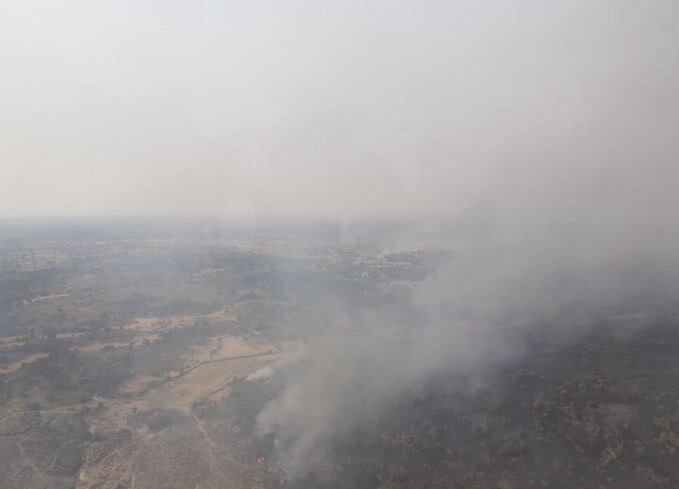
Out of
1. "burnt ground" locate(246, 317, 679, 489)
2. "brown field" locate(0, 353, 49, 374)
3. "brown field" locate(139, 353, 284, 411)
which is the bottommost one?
→ "brown field" locate(139, 353, 284, 411)

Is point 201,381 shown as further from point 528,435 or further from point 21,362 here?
point 528,435

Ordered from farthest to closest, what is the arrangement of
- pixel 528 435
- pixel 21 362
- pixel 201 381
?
pixel 21 362, pixel 201 381, pixel 528 435

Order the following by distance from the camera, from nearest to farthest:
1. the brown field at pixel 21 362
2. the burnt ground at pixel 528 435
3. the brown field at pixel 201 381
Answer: the burnt ground at pixel 528 435 < the brown field at pixel 201 381 < the brown field at pixel 21 362

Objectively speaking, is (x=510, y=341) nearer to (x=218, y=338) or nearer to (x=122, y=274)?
(x=218, y=338)

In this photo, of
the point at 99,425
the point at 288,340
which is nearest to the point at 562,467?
the point at 99,425

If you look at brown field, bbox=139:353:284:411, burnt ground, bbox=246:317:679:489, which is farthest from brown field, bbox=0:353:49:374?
burnt ground, bbox=246:317:679:489

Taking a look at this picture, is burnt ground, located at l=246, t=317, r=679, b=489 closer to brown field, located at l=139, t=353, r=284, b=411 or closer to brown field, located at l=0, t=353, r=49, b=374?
brown field, located at l=139, t=353, r=284, b=411

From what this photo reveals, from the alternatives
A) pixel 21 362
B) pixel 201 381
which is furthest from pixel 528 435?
pixel 21 362

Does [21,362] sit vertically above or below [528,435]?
below

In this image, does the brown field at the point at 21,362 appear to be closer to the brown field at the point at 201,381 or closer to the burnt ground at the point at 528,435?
the brown field at the point at 201,381

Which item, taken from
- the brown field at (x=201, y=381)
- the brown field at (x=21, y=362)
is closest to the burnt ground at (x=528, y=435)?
the brown field at (x=201, y=381)

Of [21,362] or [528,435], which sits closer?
[528,435]

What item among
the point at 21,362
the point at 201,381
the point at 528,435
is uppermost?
the point at 528,435
